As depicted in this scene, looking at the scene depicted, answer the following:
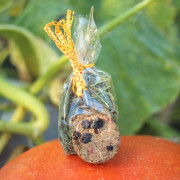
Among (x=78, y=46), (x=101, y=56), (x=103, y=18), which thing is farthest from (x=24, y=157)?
(x=103, y=18)

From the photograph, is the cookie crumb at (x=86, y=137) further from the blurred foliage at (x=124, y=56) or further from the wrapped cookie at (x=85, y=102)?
the blurred foliage at (x=124, y=56)

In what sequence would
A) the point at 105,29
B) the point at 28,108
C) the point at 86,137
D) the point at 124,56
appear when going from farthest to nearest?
the point at 124,56 < the point at 28,108 < the point at 105,29 < the point at 86,137

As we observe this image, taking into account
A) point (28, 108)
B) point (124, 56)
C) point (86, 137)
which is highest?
point (86, 137)

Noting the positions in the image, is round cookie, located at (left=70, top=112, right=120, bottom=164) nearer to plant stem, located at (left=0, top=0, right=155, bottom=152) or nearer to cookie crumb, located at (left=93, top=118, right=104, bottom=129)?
cookie crumb, located at (left=93, top=118, right=104, bottom=129)

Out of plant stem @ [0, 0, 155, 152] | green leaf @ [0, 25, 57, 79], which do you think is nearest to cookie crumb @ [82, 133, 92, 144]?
plant stem @ [0, 0, 155, 152]

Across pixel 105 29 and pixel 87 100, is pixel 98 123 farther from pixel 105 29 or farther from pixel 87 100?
pixel 105 29

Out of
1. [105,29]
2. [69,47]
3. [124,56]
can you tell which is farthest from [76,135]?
[124,56]

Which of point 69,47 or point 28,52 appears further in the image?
point 28,52
